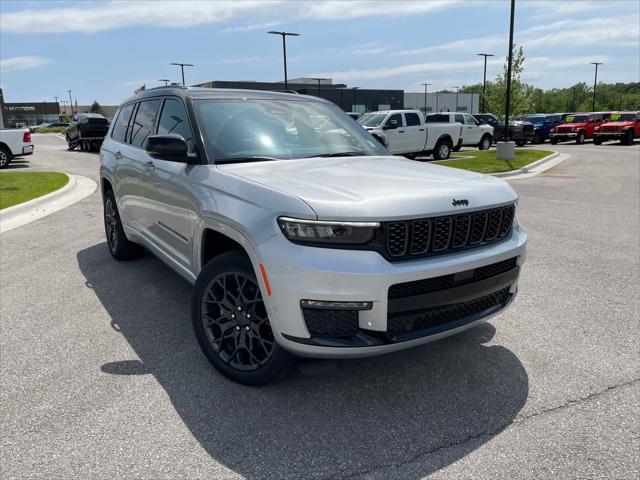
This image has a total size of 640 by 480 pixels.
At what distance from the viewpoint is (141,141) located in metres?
5.05

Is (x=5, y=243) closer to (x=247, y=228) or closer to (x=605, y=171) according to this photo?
(x=247, y=228)

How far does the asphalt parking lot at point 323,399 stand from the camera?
2607 mm

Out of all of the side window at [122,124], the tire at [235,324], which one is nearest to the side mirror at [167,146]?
the tire at [235,324]

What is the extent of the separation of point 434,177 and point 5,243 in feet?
20.9

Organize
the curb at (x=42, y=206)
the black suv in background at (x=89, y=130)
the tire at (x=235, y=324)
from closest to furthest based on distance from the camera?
the tire at (x=235, y=324) < the curb at (x=42, y=206) < the black suv in background at (x=89, y=130)

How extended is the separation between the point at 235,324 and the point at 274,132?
1569 millimetres

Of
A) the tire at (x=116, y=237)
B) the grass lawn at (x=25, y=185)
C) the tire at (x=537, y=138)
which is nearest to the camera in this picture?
the tire at (x=116, y=237)

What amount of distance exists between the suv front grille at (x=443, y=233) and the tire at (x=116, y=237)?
407cm

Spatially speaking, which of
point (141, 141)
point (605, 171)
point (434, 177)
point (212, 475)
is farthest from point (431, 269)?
point (605, 171)

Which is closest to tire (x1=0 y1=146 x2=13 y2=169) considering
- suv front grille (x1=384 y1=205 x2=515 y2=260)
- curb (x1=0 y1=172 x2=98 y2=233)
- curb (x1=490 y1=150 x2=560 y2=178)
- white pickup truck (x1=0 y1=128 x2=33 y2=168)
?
white pickup truck (x1=0 y1=128 x2=33 y2=168)

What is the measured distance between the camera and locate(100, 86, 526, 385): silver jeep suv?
8.96 feet

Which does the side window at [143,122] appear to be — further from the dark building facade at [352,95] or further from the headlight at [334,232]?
the dark building facade at [352,95]

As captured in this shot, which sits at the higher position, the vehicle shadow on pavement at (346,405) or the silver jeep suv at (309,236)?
the silver jeep suv at (309,236)

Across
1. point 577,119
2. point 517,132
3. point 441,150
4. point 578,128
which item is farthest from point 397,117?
point 577,119
